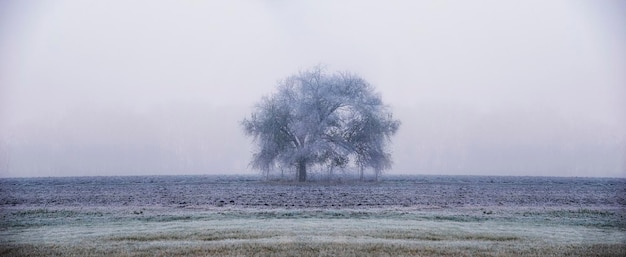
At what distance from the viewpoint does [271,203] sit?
27.0 metres

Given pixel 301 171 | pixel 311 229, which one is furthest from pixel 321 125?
pixel 311 229

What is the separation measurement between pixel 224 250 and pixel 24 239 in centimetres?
633

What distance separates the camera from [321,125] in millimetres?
50281

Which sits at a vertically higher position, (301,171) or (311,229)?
(301,171)

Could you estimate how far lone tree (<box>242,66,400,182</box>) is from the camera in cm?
5053

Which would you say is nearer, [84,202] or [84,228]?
[84,228]

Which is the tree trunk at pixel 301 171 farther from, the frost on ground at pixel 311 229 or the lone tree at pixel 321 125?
the frost on ground at pixel 311 229

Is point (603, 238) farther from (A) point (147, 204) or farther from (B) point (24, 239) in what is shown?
(A) point (147, 204)

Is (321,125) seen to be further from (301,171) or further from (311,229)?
(311,229)

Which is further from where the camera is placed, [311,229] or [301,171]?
[301,171]

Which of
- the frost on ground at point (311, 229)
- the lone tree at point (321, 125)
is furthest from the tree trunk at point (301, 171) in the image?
the frost on ground at point (311, 229)

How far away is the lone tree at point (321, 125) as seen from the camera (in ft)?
166

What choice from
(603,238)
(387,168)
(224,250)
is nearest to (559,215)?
(603,238)

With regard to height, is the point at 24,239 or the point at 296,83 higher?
the point at 296,83
